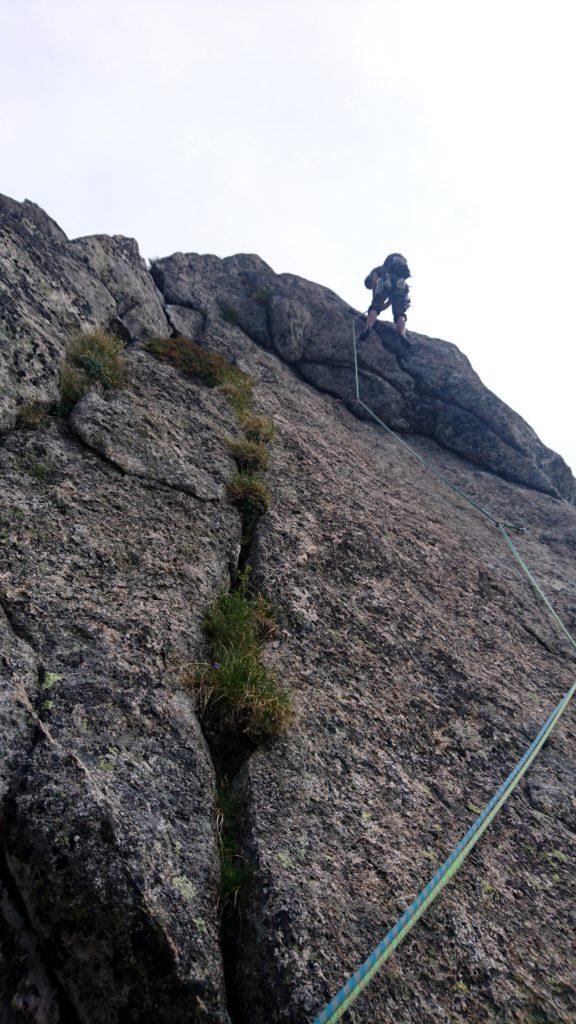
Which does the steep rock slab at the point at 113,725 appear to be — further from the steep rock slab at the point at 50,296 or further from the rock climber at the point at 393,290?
the rock climber at the point at 393,290

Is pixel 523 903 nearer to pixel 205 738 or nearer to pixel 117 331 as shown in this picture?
pixel 205 738

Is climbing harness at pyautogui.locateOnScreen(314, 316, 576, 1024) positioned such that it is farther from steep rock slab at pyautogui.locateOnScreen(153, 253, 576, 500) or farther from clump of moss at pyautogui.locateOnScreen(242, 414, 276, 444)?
steep rock slab at pyautogui.locateOnScreen(153, 253, 576, 500)

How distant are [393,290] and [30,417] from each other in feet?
47.7

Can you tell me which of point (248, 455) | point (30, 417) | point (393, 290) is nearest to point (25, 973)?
point (30, 417)

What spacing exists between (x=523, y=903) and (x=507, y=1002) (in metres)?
0.83

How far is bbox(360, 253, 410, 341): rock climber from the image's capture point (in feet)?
55.5

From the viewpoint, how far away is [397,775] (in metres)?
4.75

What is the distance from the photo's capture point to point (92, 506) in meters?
5.60

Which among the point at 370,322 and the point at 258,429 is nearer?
the point at 258,429

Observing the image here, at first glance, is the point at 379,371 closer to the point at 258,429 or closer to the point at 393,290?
the point at 393,290

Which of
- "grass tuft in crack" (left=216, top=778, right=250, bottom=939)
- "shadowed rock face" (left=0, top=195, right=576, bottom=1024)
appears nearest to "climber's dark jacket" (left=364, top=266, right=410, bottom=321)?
"shadowed rock face" (left=0, top=195, right=576, bottom=1024)

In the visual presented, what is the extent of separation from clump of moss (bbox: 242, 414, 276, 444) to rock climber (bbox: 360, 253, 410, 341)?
30.4ft

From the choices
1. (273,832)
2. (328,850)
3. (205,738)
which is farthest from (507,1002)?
(205,738)

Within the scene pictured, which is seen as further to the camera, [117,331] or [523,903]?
[117,331]
